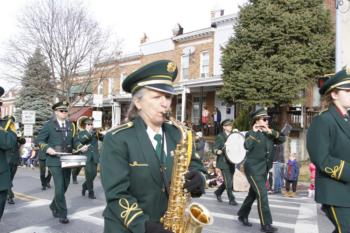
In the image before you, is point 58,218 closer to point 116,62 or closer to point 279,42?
point 279,42

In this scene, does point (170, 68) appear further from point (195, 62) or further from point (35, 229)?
point (195, 62)

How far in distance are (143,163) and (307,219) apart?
6.46 m

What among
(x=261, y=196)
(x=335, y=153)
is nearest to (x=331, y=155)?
(x=335, y=153)

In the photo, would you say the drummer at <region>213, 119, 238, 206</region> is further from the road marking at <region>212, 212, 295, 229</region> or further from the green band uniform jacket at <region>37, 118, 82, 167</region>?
the green band uniform jacket at <region>37, 118, 82, 167</region>

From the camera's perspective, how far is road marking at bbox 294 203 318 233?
24.4 ft

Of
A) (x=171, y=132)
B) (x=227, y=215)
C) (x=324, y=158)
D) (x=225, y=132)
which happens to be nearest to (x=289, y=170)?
(x=225, y=132)

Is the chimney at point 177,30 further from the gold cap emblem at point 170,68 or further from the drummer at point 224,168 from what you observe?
the gold cap emblem at point 170,68

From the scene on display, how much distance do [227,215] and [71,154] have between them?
133 inches

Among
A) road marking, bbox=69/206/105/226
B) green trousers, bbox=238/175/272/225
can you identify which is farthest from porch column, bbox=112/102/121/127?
green trousers, bbox=238/175/272/225

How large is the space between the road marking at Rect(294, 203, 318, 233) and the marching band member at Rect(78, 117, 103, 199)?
528cm

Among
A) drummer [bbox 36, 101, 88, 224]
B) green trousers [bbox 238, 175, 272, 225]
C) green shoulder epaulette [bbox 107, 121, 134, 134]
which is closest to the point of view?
green shoulder epaulette [bbox 107, 121, 134, 134]

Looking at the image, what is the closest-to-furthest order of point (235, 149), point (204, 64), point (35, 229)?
point (35, 229), point (235, 149), point (204, 64)

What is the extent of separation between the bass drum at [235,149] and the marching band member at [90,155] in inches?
137

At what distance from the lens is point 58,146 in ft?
26.1
